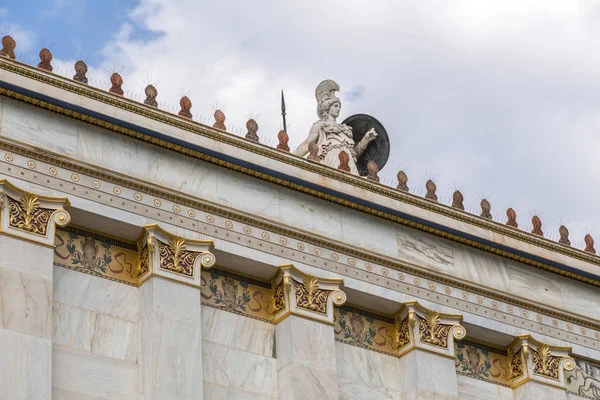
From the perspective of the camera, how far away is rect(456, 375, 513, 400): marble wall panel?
61.8 feet

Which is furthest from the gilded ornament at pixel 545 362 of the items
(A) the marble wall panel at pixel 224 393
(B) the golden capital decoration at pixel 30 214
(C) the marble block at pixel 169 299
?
(B) the golden capital decoration at pixel 30 214

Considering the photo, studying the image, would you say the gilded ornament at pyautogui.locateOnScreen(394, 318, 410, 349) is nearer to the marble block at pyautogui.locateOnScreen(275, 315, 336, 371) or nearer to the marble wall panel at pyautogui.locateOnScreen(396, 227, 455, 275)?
the marble wall panel at pyautogui.locateOnScreen(396, 227, 455, 275)

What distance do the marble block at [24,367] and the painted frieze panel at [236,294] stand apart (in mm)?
2489

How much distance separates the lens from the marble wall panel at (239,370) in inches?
664

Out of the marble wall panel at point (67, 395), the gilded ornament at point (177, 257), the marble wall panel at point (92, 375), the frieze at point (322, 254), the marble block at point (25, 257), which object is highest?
the frieze at point (322, 254)

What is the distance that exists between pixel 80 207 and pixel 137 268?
97 centimetres

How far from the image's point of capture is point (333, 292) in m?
18.1

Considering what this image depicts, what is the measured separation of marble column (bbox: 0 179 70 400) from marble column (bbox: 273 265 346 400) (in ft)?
9.19

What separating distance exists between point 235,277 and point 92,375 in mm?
2531

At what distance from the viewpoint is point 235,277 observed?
17844mm

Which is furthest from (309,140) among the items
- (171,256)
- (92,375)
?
(92,375)

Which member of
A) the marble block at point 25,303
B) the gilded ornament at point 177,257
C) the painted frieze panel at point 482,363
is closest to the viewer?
the marble block at point 25,303

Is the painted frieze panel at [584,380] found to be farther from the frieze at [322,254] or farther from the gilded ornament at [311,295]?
the gilded ornament at [311,295]

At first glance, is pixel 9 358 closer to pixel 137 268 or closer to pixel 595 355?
pixel 137 268
